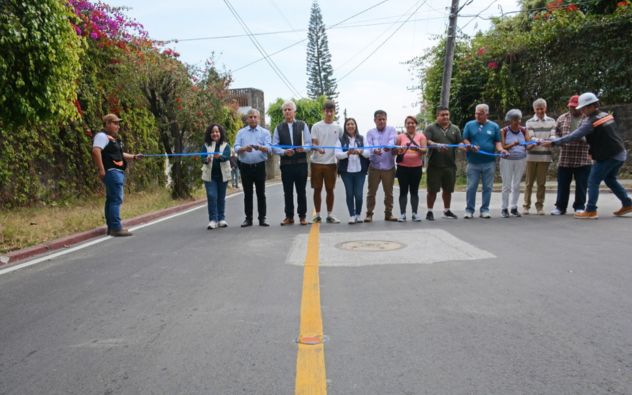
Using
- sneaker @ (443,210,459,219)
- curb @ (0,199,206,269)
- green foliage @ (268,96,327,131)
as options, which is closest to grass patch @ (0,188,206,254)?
curb @ (0,199,206,269)

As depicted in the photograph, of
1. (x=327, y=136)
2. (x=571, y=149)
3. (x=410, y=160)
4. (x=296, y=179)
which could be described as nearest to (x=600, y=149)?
Answer: (x=571, y=149)

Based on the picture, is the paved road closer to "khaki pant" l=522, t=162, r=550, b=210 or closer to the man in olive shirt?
the man in olive shirt

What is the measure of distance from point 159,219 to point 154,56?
6.40 m

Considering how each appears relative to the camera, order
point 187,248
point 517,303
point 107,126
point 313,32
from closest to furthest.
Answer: point 517,303
point 187,248
point 107,126
point 313,32

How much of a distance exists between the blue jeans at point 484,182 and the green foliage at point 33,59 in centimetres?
656

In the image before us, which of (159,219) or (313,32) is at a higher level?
(313,32)

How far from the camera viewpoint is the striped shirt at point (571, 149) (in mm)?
8805

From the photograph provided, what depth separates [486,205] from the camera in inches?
354

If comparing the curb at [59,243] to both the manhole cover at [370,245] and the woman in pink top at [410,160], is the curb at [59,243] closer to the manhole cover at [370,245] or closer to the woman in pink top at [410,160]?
the manhole cover at [370,245]

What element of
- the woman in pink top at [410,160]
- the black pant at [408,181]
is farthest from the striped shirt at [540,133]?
the black pant at [408,181]

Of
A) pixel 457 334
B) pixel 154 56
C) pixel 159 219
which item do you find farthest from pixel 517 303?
pixel 154 56

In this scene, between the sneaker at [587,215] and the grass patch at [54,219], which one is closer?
the grass patch at [54,219]

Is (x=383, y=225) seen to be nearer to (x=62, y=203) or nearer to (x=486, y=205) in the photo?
(x=486, y=205)

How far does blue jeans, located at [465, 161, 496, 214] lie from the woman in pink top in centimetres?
95
